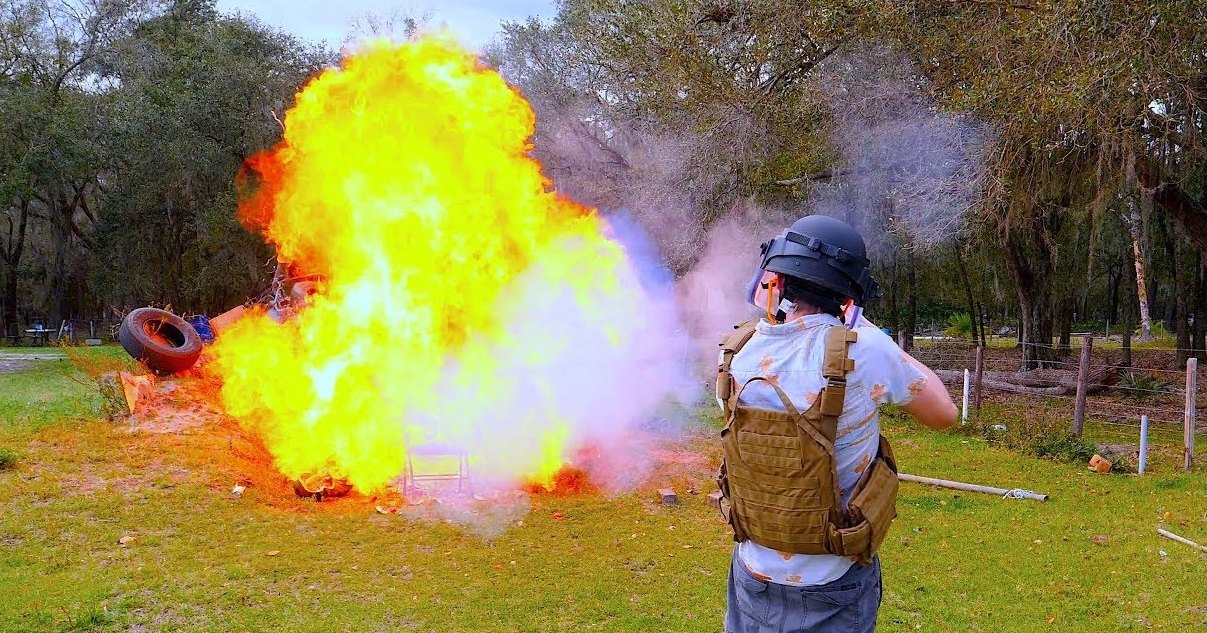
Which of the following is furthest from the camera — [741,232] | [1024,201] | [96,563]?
[741,232]

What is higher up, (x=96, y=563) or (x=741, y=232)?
(x=741, y=232)

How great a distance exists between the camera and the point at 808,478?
259cm

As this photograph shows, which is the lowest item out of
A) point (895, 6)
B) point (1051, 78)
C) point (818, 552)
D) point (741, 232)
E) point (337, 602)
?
point (337, 602)

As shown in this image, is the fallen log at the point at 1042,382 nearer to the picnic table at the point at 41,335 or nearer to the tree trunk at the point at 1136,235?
the tree trunk at the point at 1136,235

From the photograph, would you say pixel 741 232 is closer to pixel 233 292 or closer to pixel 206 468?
pixel 206 468

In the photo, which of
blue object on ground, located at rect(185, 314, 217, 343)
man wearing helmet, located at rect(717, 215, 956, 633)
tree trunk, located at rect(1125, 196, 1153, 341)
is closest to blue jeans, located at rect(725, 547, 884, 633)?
man wearing helmet, located at rect(717, 215, 956, 633)

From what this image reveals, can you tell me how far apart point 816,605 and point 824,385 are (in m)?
0.72

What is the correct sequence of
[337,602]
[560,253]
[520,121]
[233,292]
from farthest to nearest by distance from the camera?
[233,292]
[560,253]
[520,121]
[337,602]

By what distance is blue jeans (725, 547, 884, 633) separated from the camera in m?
2.60

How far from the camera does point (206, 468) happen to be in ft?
28.8

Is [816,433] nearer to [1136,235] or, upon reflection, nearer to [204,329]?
[204,329]

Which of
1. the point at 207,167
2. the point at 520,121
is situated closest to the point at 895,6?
the point at 520,121

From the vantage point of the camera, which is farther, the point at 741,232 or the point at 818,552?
the point at 741,232

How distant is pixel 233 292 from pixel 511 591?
94.2ft
